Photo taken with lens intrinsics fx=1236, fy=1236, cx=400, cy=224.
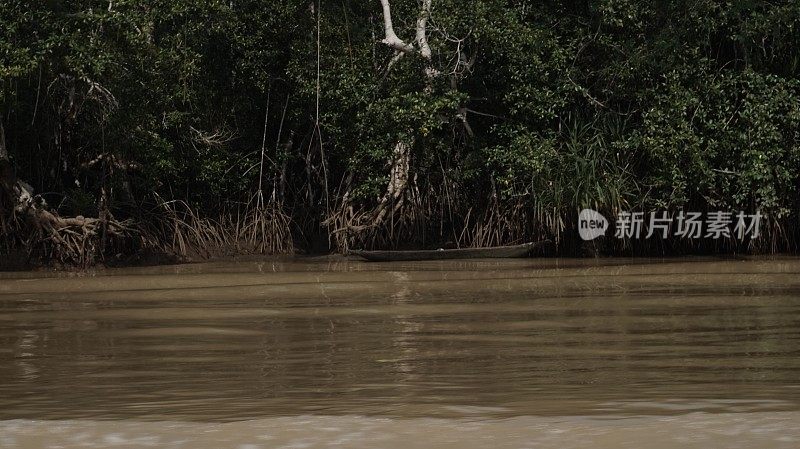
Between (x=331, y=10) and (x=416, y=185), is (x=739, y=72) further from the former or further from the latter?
(x=331, y=10)

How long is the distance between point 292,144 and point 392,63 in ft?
8.87

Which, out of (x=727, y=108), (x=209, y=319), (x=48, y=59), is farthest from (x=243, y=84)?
(x=209, y=319)

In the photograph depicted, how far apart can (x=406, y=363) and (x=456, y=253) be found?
8399 mm

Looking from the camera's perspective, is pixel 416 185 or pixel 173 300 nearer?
pixel 173 300

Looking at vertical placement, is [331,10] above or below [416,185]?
above

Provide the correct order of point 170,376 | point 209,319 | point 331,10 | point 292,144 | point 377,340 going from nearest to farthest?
1. point 170,376
2. point 377,340
3. point 209,319
4. point 331,10
5. point 292,144

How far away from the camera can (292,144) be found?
16828 mm
